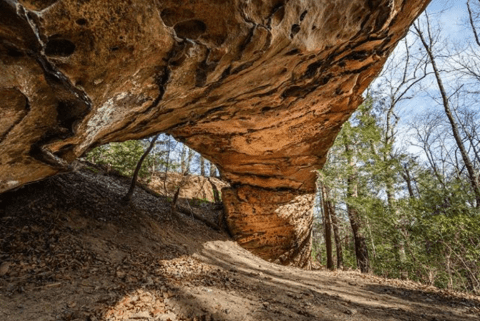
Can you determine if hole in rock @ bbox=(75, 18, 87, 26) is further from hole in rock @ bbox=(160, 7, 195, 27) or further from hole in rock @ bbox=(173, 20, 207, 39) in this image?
hole in rock @ bbox=(173, 20, 207, 39)

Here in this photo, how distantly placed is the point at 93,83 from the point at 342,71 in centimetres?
470

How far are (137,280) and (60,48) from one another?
3316mm

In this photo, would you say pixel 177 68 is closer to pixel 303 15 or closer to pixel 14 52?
pixel 14 52

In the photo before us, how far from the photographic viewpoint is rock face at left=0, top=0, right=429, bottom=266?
2.20 metres

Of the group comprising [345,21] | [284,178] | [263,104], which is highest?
[345,21]

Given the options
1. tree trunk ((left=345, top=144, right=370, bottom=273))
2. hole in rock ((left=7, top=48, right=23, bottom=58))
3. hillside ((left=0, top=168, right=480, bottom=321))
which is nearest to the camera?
hole in rock ((left=7, top=48, right=23, bottom=58))

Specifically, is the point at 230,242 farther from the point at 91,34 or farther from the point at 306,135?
the point at 91,34

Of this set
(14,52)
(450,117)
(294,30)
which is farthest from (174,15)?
(450,117)

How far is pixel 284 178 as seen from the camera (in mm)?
8953

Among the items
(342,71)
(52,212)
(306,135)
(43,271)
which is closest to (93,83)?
(43,271)

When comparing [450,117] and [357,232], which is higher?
[450,117]

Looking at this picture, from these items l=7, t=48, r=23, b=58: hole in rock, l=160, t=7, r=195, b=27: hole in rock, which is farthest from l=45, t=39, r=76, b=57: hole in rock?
l=160, t=7, r=195, b=27: hole in rock

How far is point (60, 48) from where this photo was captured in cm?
230

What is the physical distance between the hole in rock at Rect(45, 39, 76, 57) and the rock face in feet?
0.04
